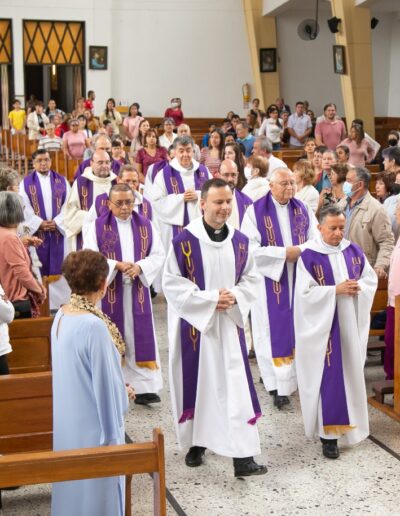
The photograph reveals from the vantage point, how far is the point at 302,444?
17.9 ft

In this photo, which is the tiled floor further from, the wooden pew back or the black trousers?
the black trousers

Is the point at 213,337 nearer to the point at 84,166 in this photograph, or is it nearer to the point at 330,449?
the point at 330,449

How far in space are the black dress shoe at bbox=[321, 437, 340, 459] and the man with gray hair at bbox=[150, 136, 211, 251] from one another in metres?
3.53

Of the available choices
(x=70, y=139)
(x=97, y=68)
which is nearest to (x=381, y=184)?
(x=70, y=139)

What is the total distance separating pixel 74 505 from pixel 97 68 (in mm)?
19690

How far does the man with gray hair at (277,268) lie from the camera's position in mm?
Answer: 6125

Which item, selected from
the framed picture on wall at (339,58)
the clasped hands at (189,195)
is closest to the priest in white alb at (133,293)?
the clasped hands at (189,195)

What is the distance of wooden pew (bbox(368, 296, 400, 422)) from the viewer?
18.8 feet

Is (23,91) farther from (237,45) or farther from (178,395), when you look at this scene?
(178,395)

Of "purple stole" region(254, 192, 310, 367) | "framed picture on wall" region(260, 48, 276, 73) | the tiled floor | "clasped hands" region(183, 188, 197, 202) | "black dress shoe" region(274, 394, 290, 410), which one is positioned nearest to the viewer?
the tiled floor

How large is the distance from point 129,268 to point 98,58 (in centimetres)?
1730

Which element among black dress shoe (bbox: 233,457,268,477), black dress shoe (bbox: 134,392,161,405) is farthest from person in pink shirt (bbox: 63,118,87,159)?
black dress shoe (bbox: 233,457,268,477)

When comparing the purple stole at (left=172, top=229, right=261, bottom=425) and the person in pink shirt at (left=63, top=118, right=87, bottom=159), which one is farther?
the person in pink shirt at (left=63, top=118, right=87, bottom=159)

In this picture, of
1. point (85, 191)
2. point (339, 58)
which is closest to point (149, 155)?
point (85, 191)
